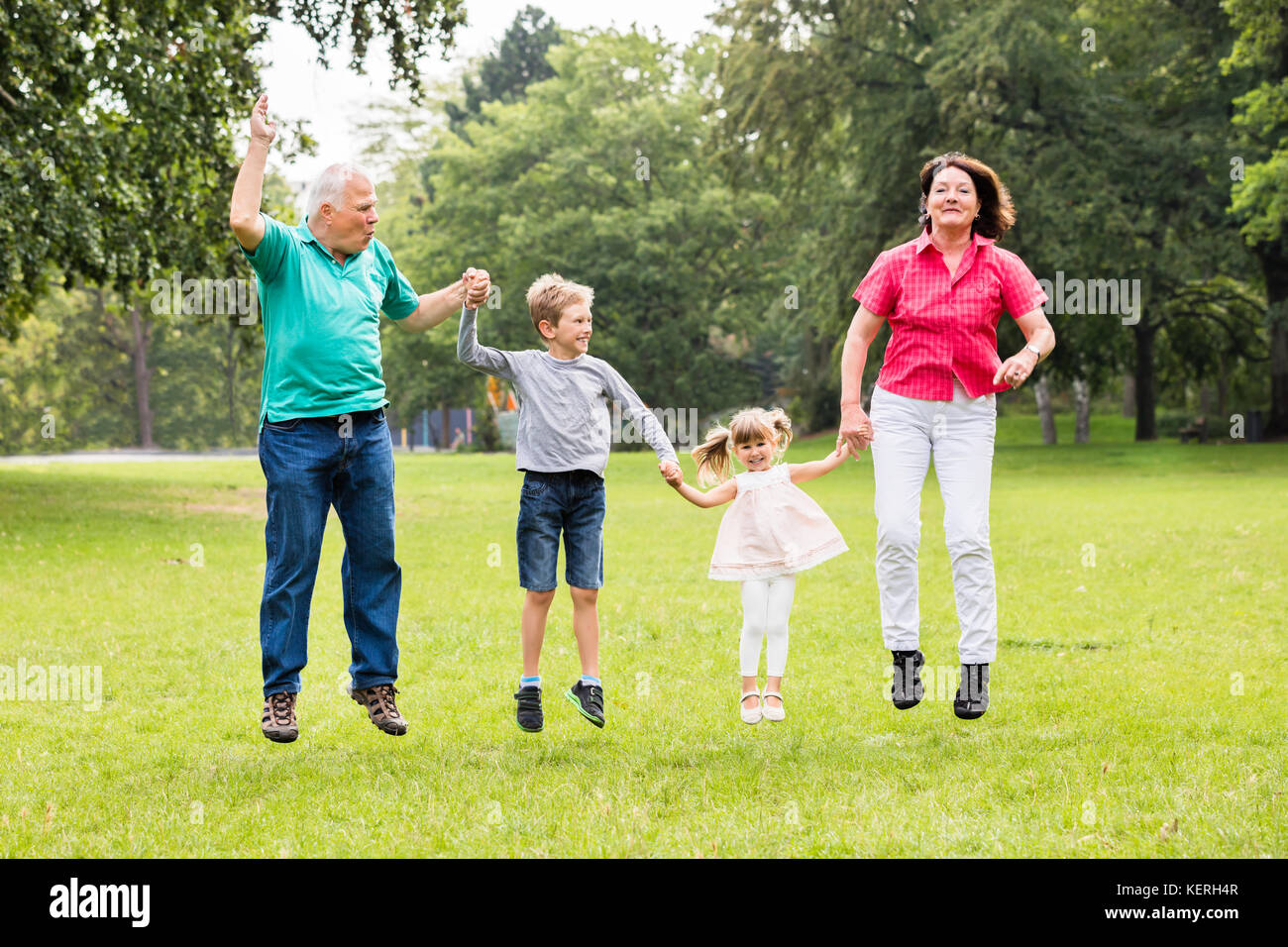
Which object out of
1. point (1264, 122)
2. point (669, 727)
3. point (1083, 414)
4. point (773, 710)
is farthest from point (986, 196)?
point (1083, 414)

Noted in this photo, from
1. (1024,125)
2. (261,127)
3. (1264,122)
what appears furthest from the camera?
(1024,125)

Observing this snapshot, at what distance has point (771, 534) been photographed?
5.77m

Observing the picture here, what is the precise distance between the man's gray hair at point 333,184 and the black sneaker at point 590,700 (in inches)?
92.1

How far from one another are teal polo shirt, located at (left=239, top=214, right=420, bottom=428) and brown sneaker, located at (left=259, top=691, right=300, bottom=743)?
1.13 m

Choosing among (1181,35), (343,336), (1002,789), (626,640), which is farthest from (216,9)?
(1181,35)

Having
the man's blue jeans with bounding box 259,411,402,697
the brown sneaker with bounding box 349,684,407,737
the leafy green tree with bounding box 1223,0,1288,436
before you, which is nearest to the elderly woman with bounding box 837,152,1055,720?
the man's blue jeans with bounding box 259,411,402,697

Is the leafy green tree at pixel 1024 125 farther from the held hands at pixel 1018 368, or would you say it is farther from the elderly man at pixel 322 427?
the elderly man at pixel 322 427

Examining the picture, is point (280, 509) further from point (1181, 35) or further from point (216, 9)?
point (1181, 35)

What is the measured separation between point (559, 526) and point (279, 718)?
1.46m

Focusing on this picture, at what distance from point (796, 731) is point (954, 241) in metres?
2.32

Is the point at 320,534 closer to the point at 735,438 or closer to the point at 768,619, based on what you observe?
the point at 735,438

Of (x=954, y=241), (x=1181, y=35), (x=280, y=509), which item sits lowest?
(x=280, y=509)
